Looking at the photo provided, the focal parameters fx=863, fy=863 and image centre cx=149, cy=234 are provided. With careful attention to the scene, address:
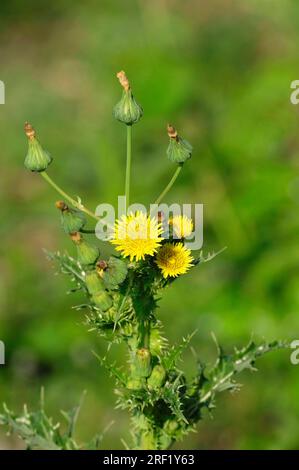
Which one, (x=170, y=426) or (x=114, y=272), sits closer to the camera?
(x=114, y=272)

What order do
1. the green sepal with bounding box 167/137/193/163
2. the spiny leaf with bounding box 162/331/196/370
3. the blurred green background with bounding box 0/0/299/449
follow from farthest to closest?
the blurred green background with bounding box 0/0/299/449
the spiny leaf with bounding box 162/331/196/370
the green sepal with bounding box 167/137/193/163

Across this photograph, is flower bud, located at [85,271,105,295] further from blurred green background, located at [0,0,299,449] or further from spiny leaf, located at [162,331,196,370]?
blurred green background, located at [0,0,299,449]

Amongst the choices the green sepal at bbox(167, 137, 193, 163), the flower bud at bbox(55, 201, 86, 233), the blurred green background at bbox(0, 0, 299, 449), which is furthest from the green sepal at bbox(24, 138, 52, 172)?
the blurred green background at bbox(0, 0, 299, 449)

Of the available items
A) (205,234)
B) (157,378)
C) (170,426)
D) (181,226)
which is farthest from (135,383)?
(205,234)

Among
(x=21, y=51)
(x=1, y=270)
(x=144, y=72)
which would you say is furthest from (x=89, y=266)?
(x=21, y=51)

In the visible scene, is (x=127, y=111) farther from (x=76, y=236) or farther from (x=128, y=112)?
(x=76, y=236)
